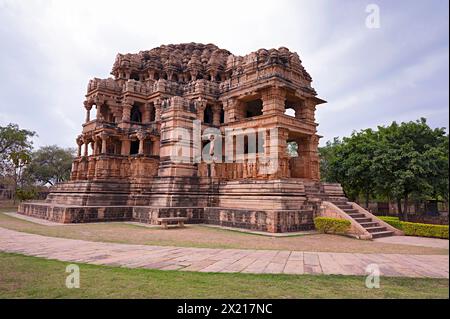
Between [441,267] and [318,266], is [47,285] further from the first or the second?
[441,267]

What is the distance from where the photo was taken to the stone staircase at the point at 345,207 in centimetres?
1264

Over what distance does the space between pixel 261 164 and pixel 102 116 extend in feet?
47.9

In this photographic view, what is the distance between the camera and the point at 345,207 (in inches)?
582

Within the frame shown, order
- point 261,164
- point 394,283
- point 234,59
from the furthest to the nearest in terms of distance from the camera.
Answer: point 234,59 < point 261,164 < point 394,283

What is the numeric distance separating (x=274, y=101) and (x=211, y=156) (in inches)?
200

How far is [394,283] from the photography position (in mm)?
5109

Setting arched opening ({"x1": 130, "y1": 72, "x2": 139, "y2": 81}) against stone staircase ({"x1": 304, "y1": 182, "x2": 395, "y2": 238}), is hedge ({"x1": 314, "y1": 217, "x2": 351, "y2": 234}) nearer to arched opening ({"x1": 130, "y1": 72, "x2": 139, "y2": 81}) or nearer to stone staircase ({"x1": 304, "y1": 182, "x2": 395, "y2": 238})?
stone staircase ({"x1": 304, "y1": 182, "x2": 395, "y2": 238})

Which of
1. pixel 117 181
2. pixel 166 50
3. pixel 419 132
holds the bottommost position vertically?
pixel 117 181

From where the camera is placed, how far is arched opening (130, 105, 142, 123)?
24.2 m

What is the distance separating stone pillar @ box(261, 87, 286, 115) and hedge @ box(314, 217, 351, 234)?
638 cm

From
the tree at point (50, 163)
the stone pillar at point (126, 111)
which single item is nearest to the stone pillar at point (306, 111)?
the stone pillar at point (126, 111)
